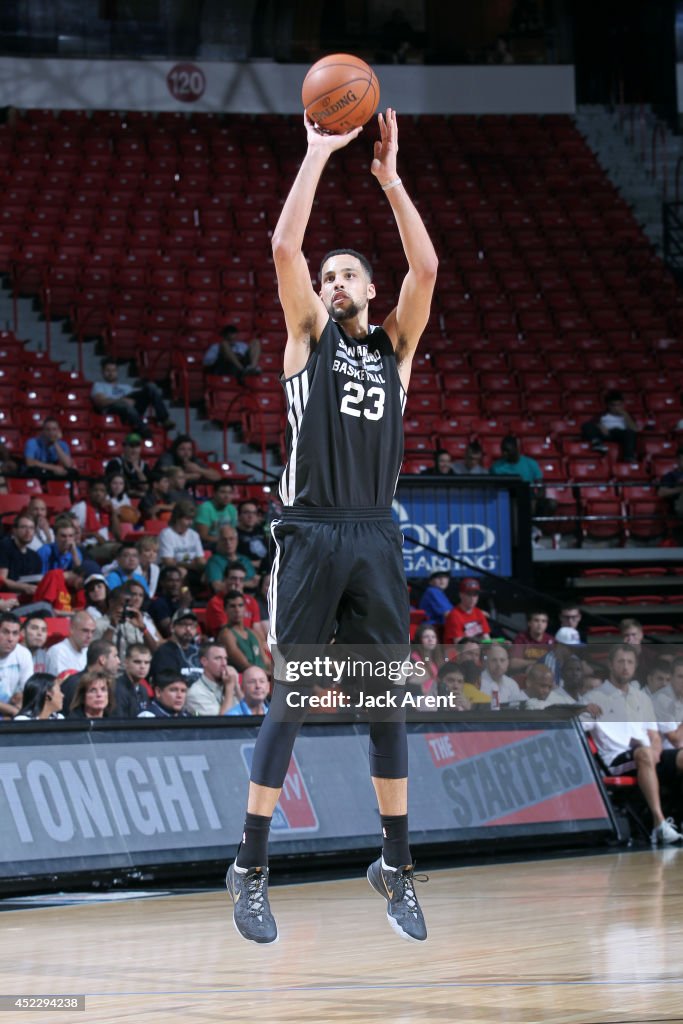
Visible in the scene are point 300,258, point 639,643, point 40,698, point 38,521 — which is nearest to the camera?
point 300,258

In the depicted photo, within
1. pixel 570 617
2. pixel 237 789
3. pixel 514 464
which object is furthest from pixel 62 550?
pixel 514 464

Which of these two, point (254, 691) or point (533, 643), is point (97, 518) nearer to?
point (254, 691)

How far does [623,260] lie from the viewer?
23172mm

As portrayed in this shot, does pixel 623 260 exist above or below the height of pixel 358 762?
above

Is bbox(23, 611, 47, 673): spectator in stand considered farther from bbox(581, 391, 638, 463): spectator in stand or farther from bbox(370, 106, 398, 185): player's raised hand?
bbox(581, 391, 638, 463): spectator in stand

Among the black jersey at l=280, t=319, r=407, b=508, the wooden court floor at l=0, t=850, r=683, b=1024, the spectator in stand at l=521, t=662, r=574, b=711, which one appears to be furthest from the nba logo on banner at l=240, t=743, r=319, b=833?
the black jersey at l=280, t=319, r=407, b=508

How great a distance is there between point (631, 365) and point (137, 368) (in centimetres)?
713

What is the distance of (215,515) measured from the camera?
1405cm

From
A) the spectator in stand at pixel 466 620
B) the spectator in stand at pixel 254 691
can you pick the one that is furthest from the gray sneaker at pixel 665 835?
the spectator in stand at pixel 254 691

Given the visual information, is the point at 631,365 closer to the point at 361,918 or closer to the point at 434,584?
the point at 434,584

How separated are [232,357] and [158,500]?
4148 mm

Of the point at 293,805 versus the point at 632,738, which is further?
the point at 632,738

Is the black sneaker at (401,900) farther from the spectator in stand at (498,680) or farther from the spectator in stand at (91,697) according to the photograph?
the spectator in stand at (498,680)

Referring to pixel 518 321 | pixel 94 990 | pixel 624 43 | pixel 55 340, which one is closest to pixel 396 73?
pixel 624 43
